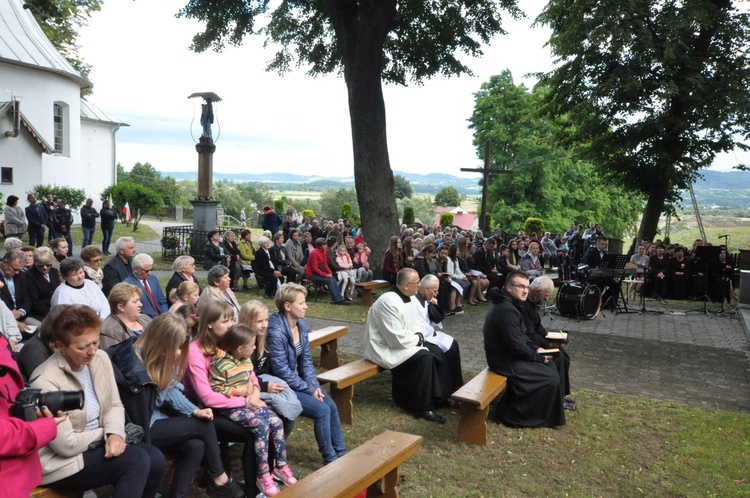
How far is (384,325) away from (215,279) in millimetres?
2081

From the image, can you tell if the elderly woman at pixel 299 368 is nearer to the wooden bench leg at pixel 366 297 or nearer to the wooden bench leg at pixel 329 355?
the wooden bench leg at pixel 329 355

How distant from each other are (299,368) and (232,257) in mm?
9641

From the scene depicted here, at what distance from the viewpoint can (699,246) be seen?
653 inches

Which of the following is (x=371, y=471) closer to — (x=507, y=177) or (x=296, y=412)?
(x=296, y=412)

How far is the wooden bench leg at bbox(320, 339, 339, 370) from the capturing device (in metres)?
8.33

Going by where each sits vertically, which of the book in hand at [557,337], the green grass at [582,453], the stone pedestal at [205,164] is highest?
the stone pedestal at [205,164]

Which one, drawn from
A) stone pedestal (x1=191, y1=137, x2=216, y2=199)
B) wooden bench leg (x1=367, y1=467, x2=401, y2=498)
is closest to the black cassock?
wooden bench leg (x1=367, y1=467, x2=401, y2=498)

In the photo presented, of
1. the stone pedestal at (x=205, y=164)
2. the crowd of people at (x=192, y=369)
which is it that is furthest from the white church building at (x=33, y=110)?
the crowd of people at (x=192, y=369)

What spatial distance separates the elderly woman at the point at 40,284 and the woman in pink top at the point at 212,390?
12.0ft

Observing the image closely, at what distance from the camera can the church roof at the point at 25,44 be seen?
88.7ft

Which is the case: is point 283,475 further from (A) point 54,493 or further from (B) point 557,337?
(B) point 557,337

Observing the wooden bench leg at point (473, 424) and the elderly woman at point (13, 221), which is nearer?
the wooden bench leg at point (473, 424)

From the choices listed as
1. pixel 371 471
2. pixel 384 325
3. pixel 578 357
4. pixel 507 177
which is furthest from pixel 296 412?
pixel 507 177

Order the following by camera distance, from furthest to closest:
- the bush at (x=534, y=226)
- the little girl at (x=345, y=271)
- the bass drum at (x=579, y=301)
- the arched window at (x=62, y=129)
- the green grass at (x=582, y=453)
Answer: the bush at (x=534, y=226) → the arched window at (x=62, y=129) → the little girl at (x=345, y=271) → the bass drum at (x=579, y=301) → the green grass at (x=582, y=453)
